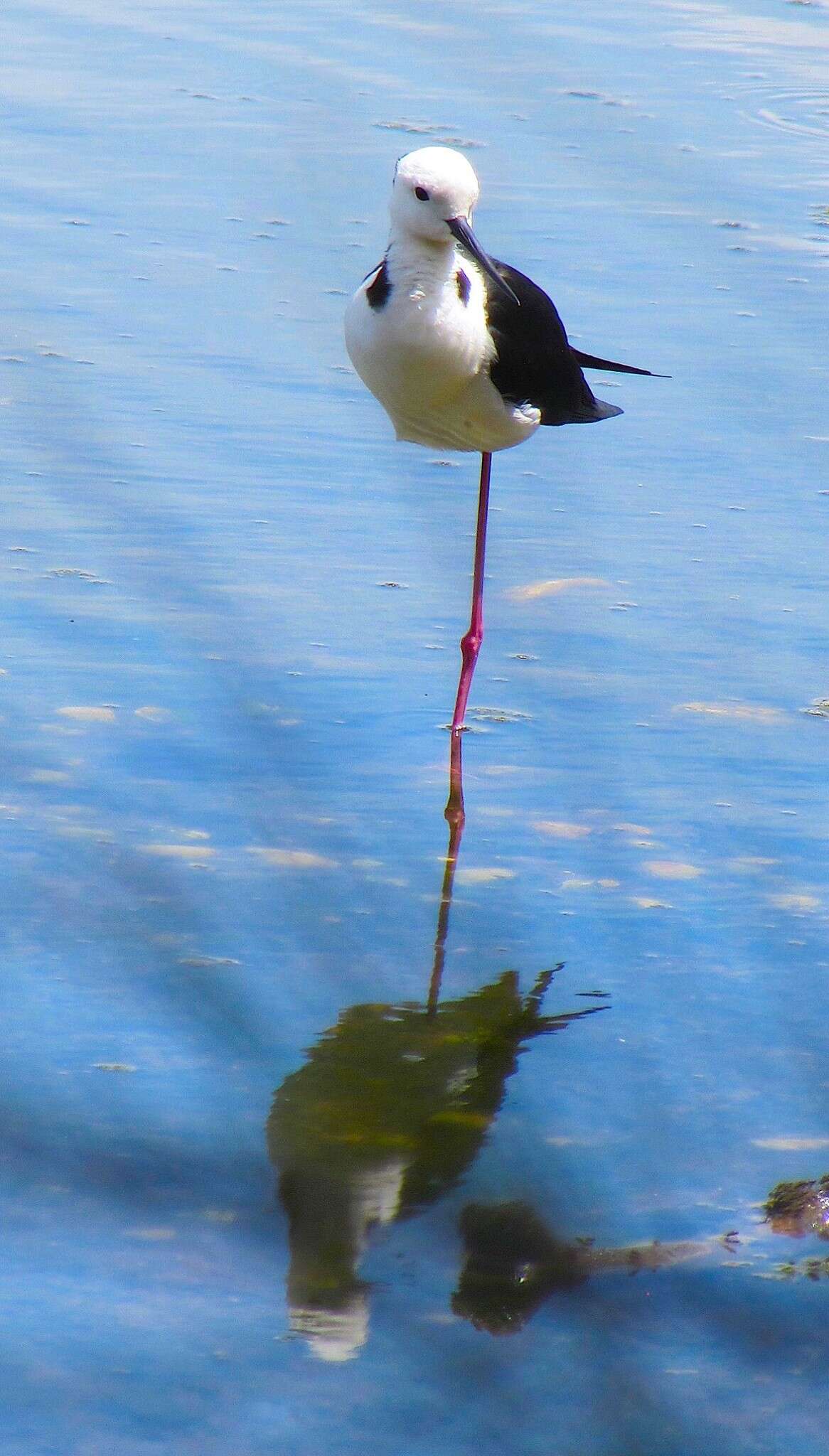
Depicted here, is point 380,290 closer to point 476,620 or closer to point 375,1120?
point 476,620

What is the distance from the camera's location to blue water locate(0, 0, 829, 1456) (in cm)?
217

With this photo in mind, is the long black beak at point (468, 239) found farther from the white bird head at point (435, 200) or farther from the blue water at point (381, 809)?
the blue water at point (381, 809)

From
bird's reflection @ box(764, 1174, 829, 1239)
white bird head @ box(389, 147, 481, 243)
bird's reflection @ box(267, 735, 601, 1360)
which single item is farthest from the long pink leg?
bird's reflection @ box(764, 1174, 829, 1239)

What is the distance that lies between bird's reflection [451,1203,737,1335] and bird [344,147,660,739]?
1540mm

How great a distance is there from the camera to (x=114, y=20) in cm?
786

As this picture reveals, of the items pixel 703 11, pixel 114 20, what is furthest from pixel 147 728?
pixel 703 11

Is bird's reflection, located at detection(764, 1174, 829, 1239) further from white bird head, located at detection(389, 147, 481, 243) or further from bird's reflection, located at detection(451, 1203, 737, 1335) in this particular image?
white bird head, located at detection(389, 147, 481, 243)

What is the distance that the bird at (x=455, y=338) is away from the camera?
3.64m

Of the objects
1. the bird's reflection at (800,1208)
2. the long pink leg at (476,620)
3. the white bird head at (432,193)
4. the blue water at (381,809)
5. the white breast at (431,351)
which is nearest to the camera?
the blue water at (381,809)

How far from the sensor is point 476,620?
162 inches

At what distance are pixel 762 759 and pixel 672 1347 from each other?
1663 mm

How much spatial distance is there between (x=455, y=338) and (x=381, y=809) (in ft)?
2.94

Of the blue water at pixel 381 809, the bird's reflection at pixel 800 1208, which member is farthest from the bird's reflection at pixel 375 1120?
the bird's reflection at pixel 800 1208

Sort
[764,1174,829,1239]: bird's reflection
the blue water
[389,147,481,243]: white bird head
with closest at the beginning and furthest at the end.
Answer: the blue water
[764,1174,829,1239]: bird's reflection
[389,147,481,243]: white bird head
